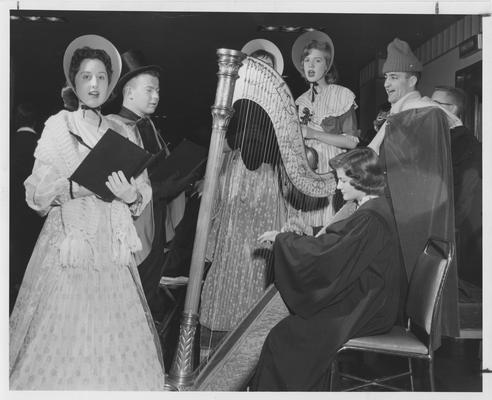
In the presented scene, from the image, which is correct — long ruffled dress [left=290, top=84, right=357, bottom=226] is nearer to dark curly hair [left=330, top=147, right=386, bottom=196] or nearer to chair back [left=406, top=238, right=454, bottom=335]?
dark curly hair [left=330, top=147, right=386, bottom=196]

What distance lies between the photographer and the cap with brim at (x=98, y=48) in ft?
9.33

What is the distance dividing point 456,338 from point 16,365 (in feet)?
6.62

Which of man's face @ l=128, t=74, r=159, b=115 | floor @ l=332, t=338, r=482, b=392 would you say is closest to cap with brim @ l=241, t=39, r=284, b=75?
man's face @ l=128, t=74, r=159, b=115

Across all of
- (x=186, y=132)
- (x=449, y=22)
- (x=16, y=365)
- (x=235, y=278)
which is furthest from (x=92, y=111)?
(x=449, y=22)

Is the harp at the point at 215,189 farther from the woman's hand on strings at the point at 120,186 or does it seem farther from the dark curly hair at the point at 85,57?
the dark curly hair at the point at 85,57

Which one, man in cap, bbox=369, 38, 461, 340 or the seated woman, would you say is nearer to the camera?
the seated woman

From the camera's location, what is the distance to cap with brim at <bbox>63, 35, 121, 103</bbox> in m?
2.84

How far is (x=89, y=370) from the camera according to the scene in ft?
9.18

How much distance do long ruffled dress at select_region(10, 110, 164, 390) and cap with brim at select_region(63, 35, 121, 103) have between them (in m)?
0.17

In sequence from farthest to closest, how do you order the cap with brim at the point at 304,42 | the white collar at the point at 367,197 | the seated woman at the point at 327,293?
the cap with brim at the point at 304,42, the white collar at the point at 367,197, the seated woman at the point at 327,293

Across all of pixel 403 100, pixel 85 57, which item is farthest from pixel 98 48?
pixel 403 100

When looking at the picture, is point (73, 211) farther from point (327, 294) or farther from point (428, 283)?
point (428, 283)

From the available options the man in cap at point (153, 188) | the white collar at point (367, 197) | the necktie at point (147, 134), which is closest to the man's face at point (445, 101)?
the white collar at point (367, 197)

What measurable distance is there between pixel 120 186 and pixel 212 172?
498 mm
